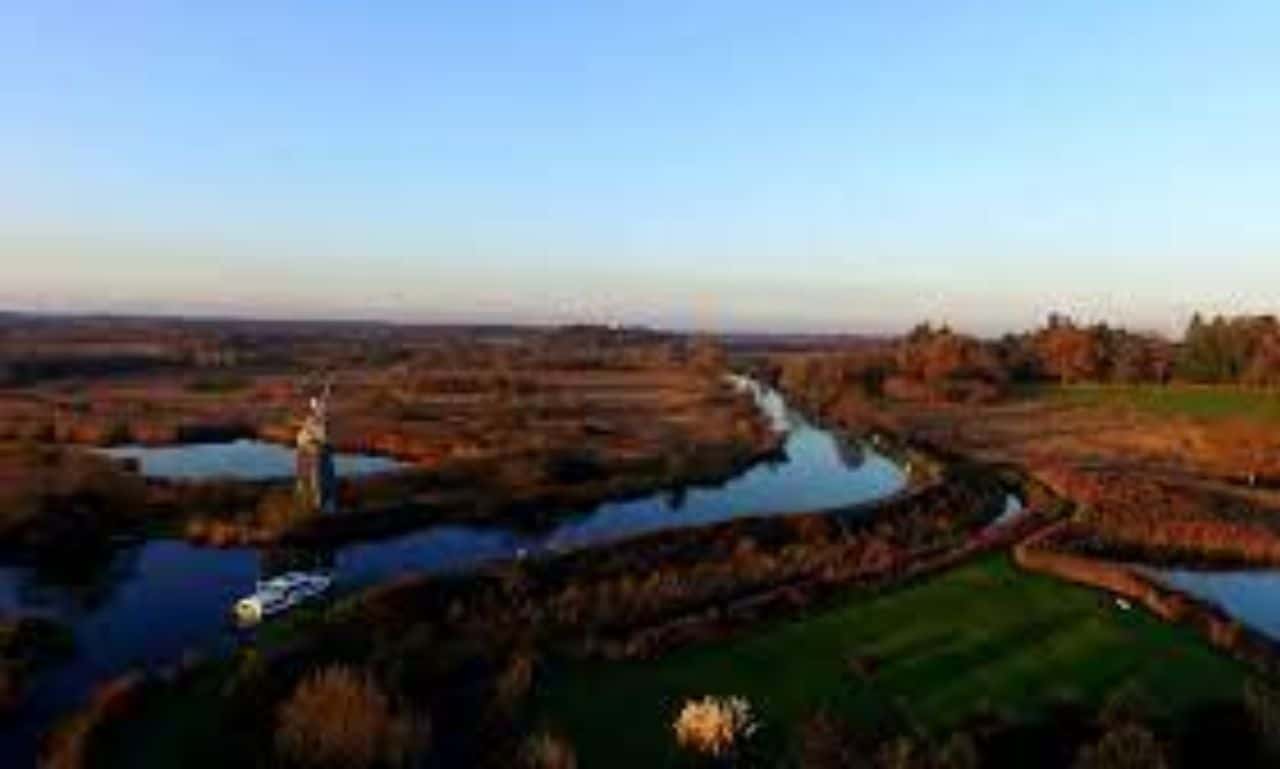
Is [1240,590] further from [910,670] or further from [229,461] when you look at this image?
[229,461]

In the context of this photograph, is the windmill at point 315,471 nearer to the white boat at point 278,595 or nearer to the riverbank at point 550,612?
the white boat at point 278,595

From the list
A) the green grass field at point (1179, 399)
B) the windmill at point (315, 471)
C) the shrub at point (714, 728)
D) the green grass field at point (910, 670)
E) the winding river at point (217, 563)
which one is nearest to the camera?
the shrub at point (714, 728)

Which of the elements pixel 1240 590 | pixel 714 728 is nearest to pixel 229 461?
pixel 1240 590

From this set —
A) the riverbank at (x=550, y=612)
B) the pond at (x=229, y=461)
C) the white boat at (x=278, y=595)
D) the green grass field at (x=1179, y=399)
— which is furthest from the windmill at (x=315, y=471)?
the green grass field at (x=1179, y=399)

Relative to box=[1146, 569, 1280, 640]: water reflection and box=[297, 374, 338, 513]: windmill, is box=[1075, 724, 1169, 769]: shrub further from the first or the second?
box=[297, 374, 338, 513]: windmill

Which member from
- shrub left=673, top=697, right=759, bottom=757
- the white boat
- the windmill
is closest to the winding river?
the white boat

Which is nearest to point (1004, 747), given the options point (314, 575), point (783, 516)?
point (314, 575)

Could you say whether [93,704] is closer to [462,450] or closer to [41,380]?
[462,450]
